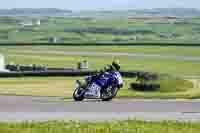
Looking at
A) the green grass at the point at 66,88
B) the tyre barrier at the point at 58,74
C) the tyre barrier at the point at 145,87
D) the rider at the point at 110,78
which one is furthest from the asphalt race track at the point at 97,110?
the tyre barrier at the point at 58,74

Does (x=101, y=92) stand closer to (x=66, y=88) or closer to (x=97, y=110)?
(x=97, y=110)

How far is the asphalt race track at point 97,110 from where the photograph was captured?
53.2ft

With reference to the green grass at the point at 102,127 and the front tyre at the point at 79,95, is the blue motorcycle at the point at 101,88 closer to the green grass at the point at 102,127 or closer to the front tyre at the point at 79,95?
the front tyre at the point at 79,95

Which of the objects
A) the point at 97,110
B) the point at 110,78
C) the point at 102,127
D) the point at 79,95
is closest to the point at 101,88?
the point at 110,78

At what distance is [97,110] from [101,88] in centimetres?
372

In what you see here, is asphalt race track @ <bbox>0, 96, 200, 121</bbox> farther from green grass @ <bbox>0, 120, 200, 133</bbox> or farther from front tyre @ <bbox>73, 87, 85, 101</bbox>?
green grass @ <bbox>0, 120, 200, 133</bbox>

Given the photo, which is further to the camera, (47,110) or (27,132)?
(47,110)

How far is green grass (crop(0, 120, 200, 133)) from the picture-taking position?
529 inches

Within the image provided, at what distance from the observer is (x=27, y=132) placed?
1328cm

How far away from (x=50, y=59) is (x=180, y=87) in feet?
173

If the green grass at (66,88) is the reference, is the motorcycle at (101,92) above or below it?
above

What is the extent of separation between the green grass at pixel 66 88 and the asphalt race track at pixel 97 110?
3838 mm

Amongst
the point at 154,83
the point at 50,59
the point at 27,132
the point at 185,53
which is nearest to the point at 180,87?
the point at 154,83

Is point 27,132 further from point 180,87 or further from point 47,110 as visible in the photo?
point 180,87
